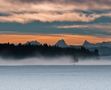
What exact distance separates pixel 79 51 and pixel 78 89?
11980cm

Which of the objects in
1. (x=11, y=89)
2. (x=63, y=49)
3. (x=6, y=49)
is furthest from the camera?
(x=63, y=49)

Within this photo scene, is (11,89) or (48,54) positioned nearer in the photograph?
(11,89)

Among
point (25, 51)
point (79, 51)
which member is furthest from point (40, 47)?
point (79, 51)

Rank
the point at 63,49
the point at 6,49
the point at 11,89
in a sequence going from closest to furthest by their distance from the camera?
the point at 11,89 → the point at 6,49 → the point at 63,49

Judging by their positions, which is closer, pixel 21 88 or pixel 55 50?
pixel 21 88

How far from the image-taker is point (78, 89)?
246 ft

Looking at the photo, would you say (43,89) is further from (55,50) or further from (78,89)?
(55,50)

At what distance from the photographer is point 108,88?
75.1m

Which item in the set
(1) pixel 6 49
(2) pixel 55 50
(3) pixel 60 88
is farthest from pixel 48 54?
(3) pixel 60 88

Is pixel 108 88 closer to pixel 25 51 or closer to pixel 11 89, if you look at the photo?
pixel 11 89

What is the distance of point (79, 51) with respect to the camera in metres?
194

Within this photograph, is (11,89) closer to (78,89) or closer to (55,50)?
(78,89)

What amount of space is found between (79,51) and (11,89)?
121699mm

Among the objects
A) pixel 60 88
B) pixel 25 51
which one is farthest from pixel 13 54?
pixel 60 88
